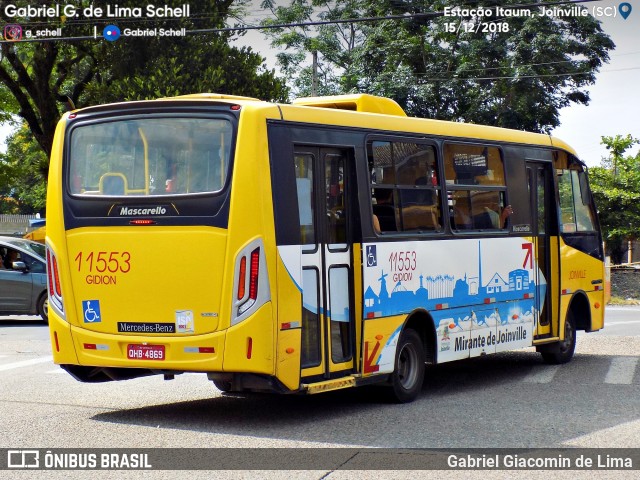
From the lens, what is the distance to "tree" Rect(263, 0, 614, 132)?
132ft

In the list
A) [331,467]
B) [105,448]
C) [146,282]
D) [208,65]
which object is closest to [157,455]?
[105,448]

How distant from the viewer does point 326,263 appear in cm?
1062

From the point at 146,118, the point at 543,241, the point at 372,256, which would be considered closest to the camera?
the point at 146,118

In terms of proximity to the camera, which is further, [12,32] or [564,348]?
[12,32]

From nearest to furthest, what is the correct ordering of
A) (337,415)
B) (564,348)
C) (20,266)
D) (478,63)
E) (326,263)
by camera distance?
(326,263), (337,415), (564,348), (20,266), (478,63)

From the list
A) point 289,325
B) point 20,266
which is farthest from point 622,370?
point 20,266

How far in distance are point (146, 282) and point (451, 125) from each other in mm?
4484

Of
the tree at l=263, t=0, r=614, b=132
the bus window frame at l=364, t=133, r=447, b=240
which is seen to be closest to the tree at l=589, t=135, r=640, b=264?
the tree at l=263, t=0, r=614, b=132

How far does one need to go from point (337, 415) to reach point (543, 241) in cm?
520

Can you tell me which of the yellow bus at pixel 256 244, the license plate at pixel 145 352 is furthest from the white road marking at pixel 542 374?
Result: the license plate at pixel 145 352

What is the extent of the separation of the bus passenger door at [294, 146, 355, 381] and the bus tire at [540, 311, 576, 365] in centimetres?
537

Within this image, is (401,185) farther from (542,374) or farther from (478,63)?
(478,63)

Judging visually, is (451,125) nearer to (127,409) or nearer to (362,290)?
(362,290)

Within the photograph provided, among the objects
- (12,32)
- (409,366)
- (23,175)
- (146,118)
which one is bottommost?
(409,366)
